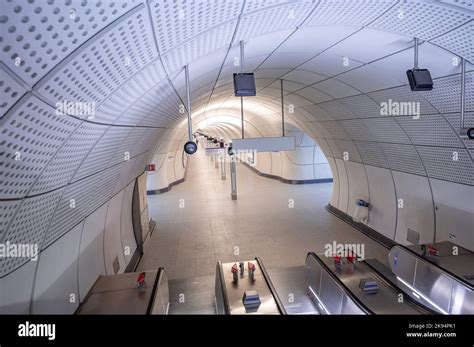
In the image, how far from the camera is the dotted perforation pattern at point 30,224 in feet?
8.17

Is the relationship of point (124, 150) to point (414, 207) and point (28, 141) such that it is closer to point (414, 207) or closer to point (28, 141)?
point (28, 141)

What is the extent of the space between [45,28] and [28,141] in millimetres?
787

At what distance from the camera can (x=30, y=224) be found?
9.09 ft

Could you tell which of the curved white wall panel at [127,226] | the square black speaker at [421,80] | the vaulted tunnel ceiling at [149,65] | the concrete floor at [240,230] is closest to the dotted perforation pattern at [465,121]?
the vaulted tunnel ceiling at [149,65]

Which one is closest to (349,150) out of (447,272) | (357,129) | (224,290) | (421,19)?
(357,129)

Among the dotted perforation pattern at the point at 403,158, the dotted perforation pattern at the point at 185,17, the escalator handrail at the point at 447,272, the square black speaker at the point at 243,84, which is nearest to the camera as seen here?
the dotted perforation pattern at the point at 185,17

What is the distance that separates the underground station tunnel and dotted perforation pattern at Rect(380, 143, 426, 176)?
0.20ft

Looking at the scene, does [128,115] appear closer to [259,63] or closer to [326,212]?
[259,63]

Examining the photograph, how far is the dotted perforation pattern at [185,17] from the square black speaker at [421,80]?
248 centimetres

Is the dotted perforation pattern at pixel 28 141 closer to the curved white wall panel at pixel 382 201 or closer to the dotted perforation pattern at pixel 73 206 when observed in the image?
the dotted perforation pattern at pixel 73 206

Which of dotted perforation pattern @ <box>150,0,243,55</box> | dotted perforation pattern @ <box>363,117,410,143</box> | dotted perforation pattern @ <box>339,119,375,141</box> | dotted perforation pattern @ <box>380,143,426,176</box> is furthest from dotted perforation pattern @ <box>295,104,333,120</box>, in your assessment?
dotted perforation pattern @ <box>150,0,243,55</box>

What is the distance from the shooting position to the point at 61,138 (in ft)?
7.60

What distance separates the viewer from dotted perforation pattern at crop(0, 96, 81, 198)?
1.74 meters

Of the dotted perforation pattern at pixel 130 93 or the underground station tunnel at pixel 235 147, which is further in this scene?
the dotted perforation pattern at pixel 130 93
